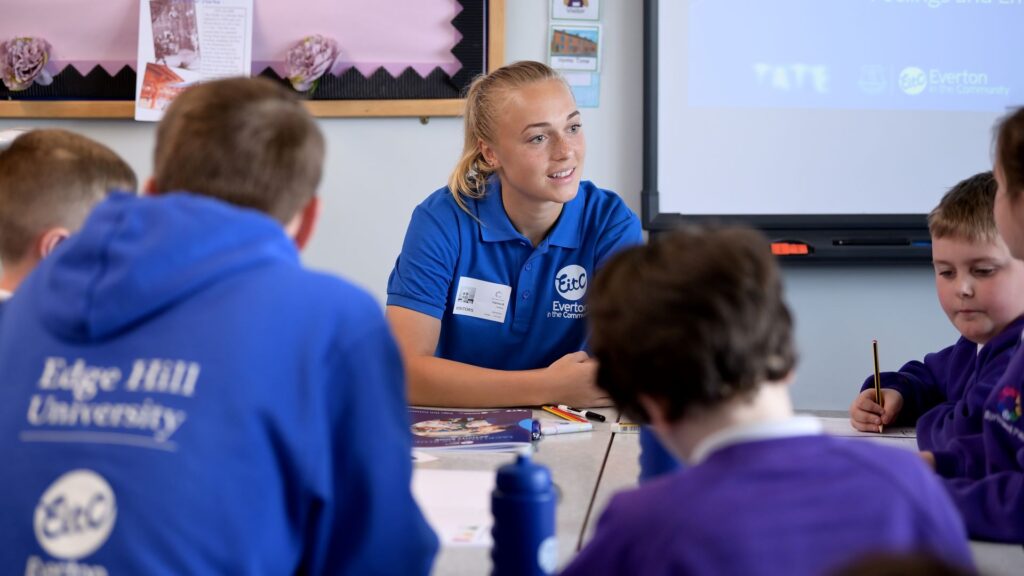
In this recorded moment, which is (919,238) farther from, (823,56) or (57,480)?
(57,480)

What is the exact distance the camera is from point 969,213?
1.82m

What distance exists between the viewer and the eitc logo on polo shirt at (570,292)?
2320 millimetres

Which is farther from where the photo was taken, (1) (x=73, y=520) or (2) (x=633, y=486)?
(2) (x=633, y=486)

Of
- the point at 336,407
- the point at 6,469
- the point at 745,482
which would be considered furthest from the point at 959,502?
the point at 6,469

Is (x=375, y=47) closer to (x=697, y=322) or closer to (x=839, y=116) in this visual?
(x=839, y=116)

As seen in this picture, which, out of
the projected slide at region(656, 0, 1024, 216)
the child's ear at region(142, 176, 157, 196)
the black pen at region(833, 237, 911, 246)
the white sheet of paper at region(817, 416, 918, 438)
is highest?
the projected slide at region(656, 0, 1024, 216)

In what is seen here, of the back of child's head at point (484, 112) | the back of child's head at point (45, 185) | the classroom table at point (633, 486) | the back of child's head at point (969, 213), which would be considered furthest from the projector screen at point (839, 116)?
the back of child's head at point (45, 185)

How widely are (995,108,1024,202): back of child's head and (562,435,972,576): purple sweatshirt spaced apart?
0.68 m

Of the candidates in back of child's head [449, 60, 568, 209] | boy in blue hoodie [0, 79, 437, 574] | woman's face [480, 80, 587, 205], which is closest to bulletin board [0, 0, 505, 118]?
back of child's head [449, 60, 568, 209]

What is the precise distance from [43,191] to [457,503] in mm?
733

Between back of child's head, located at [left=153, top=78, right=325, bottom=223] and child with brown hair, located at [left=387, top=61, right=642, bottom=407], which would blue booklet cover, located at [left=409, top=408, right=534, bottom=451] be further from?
back of child's head, located at [left=153, top=78, right=325, bottom=223]

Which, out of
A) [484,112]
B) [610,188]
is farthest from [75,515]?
[610,188]

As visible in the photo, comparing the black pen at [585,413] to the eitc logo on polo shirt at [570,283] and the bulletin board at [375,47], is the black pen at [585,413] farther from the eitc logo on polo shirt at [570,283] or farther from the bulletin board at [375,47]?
the bulletin board at [375,47]

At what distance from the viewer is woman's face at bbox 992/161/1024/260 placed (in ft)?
4.76
